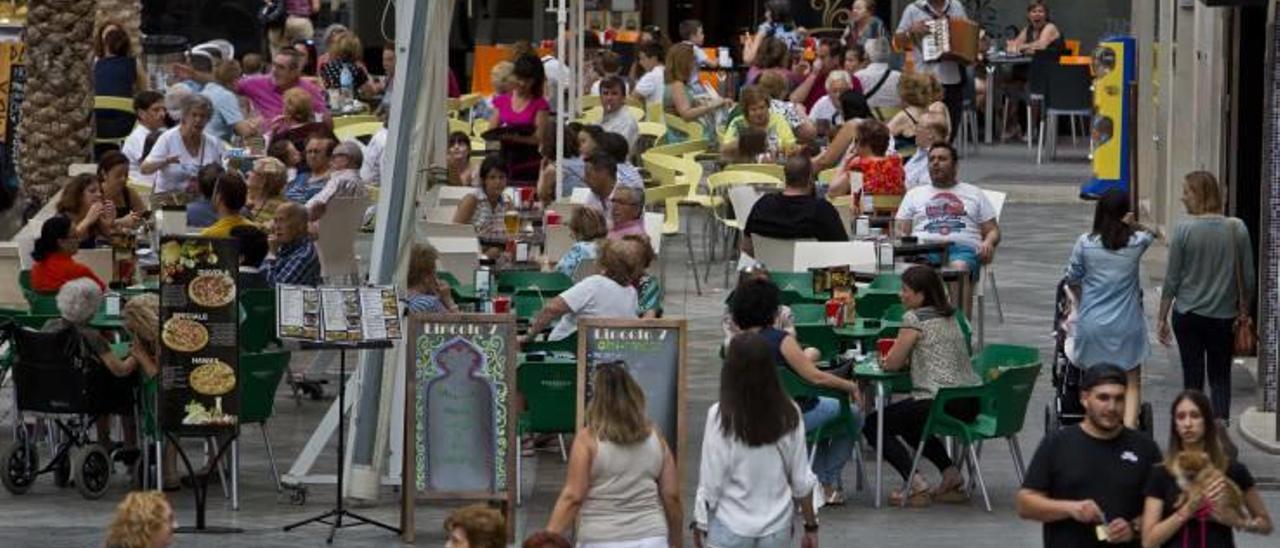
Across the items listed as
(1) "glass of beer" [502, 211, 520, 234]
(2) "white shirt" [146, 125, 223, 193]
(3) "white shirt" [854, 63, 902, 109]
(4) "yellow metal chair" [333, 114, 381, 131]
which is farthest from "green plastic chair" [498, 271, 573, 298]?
(3) "white shirt" [854, 63, 902, 109]

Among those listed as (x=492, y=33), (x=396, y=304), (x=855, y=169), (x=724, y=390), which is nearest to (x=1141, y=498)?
(x=724, y=390)

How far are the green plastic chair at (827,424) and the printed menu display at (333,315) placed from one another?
1894mm

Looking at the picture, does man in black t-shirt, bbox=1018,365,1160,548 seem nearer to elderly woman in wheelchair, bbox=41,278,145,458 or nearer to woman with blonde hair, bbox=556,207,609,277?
elderly woman in wheelchair, bbox=41,278,145,458

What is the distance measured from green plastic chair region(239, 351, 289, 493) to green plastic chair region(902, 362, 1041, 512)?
312 cm

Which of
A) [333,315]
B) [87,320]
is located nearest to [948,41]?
[87,320]

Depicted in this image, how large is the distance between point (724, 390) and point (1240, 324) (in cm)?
633

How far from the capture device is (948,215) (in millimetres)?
20078

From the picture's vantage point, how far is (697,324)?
2273 centimetres

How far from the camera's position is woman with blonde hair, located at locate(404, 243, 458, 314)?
1611cm

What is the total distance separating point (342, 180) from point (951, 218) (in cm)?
428

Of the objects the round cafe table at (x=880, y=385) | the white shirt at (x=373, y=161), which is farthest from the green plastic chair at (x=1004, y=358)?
the white shirt at (x=373, y=161)

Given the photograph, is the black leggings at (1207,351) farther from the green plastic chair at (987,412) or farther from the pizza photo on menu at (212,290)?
the pizza photo on menu at (212,290)

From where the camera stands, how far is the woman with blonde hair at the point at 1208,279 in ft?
57.3

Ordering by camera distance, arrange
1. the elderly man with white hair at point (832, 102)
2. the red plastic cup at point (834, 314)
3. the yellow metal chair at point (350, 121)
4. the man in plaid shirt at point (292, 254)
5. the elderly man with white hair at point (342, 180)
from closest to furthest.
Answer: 1. the red plastic cup at point (834, 314)
2. the man in plaid shirt at point (292, 254)
3. the elderly man with white hair at point (342, 180)
4. the elderly man with white hair at point (832, 102)
5. the yellow metal chair at point (350, 121)
